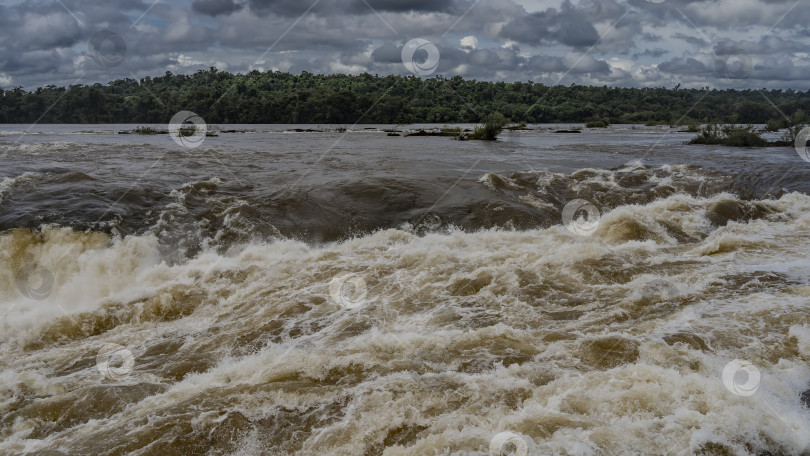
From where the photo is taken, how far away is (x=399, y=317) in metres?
7.16

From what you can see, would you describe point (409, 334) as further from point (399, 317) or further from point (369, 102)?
point (369, 102)

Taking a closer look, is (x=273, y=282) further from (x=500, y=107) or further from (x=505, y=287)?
(x=500, y=107)

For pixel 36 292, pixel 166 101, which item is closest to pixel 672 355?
pixel 36 292

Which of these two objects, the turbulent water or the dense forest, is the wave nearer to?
the turbulent water

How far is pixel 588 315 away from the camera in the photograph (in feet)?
22.8

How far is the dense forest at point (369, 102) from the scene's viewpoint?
76.8 metres

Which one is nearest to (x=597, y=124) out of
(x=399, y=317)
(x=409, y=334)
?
(x=399, y=317)

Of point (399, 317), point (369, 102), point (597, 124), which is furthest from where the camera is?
point (369, 102)

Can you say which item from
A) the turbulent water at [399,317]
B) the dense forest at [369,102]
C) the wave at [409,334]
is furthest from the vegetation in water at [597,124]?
the wave at [409,334]

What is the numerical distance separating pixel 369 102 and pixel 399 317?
7363cm

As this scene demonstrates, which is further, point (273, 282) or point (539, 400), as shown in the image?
point (273, 282)

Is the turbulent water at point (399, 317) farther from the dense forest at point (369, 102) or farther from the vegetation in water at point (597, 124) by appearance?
the dense forest at point (369, 102)

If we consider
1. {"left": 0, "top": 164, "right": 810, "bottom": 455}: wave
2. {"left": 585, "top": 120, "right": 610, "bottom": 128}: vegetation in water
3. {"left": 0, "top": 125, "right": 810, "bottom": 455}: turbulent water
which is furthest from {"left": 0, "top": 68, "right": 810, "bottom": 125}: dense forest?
{"left": 0, "top": 164, "right": 810, "bottom": 455}: wave

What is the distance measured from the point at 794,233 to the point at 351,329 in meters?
10.3
